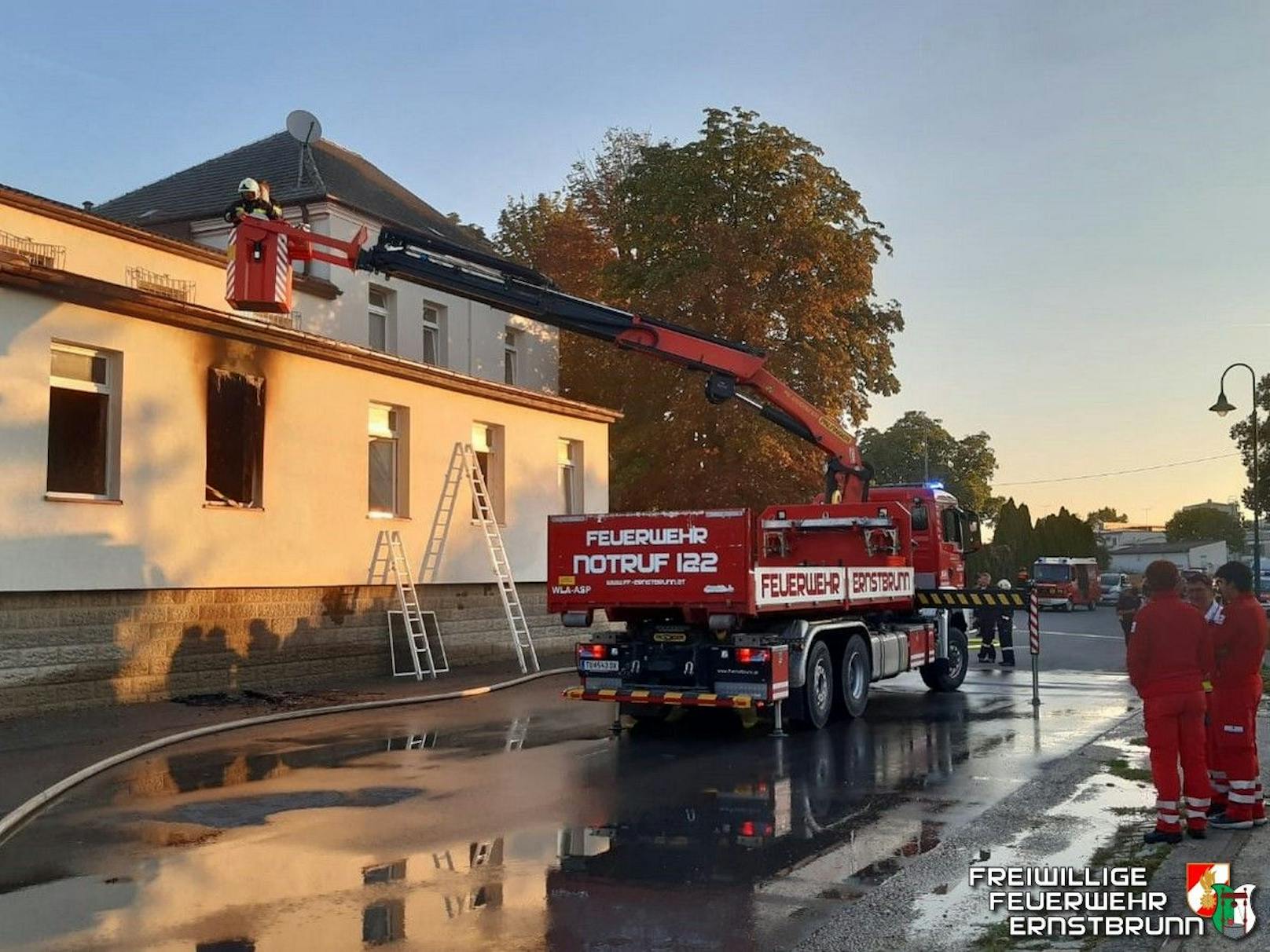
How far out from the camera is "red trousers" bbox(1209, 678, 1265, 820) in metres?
7.55

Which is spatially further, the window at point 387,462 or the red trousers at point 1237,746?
the window at point 387,462

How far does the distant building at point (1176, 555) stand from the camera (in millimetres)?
93000

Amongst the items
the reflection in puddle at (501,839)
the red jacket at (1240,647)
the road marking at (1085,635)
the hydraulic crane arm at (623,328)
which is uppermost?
the hydraulic crane arm at (623,328)

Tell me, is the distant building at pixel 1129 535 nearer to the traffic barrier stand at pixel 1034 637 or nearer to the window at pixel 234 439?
the traffic barrier stand at pixel 1034 637

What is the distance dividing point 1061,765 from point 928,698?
6.19 metres

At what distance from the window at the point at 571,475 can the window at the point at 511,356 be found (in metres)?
4.62

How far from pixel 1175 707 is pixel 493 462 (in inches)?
662

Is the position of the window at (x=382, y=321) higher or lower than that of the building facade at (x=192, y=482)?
higher

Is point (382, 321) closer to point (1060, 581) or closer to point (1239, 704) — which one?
point (1239, 704)

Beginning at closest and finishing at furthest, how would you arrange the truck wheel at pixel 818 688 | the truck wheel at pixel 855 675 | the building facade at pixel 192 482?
1. the truck wheel at pixel 818 688
2. the building facade at pixel 192 482
3. the truck wheel at pixel 855 675

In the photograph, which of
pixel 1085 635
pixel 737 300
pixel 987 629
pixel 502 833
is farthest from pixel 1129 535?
pixel 502 833

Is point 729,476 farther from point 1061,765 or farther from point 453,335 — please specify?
point 1061,765

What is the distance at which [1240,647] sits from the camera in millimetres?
7738

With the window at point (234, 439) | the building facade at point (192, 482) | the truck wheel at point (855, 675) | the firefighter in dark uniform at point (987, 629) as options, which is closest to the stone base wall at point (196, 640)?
the building facade at point (192, 482)
